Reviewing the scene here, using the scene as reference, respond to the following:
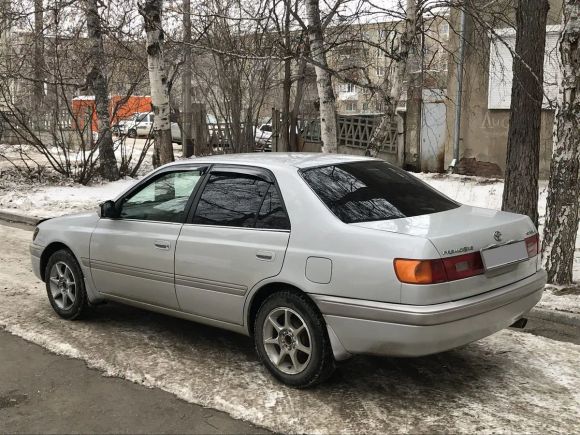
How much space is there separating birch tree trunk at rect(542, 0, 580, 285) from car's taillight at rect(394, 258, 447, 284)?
10.7 feet

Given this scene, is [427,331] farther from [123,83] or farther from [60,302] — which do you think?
[123,83]

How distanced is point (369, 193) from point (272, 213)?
26.1 inches

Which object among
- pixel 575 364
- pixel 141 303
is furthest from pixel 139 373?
pixel 575 364

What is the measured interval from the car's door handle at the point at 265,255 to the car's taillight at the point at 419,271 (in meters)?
0.87

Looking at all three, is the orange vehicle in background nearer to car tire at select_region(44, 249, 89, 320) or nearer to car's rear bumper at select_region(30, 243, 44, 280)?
car's rear bumper at select_region(30, 243, 44, 280)

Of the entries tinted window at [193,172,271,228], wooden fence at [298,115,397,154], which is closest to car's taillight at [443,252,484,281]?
tinted window at [193,172,271,228]

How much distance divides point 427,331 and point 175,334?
2.44 metres

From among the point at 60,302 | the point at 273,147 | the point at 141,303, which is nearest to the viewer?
the point at 141,303

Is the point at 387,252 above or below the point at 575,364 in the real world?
above

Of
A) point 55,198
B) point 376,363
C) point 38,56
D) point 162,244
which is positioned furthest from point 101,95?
point 376,363

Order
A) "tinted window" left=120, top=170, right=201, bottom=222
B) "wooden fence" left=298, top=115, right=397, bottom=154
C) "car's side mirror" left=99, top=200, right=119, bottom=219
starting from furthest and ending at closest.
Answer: "wooden fence" left=298, top=115, right=397, bottom=154 → "car's side mirror" left=99, top=200, right=119, bottom=219 → "tinted window" left=120, top=170, right=201, bottom=222

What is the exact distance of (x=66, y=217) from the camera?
219 inches

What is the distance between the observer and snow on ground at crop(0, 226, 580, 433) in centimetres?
351

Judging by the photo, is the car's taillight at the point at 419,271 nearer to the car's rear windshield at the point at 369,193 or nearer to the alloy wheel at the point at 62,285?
the car's rear windshield at the point at 369,193
